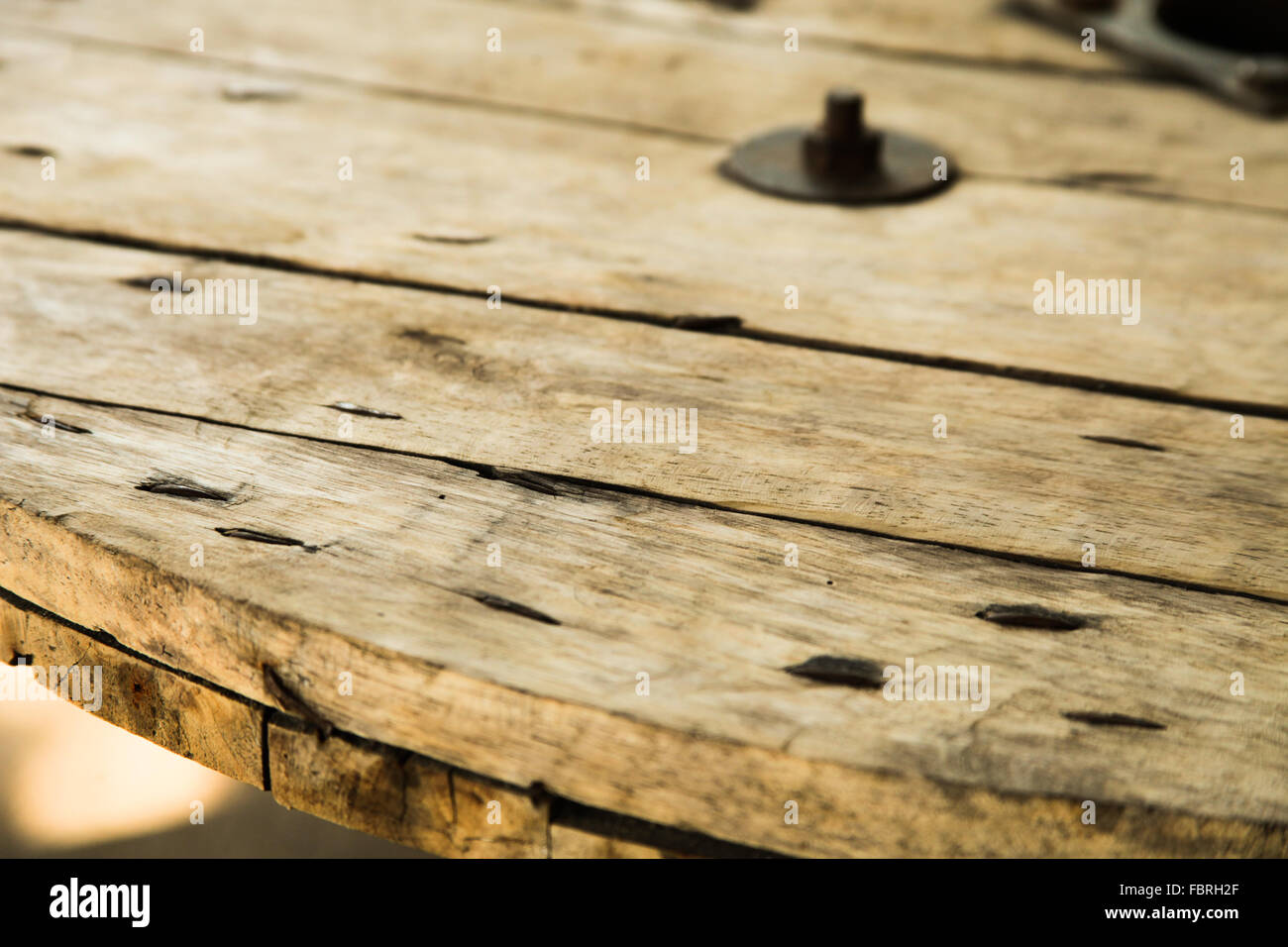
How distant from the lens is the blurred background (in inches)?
→ 74.0

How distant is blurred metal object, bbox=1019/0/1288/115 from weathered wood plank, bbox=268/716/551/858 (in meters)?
1.19

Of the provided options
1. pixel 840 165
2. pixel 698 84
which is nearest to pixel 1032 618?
pixel 840 165

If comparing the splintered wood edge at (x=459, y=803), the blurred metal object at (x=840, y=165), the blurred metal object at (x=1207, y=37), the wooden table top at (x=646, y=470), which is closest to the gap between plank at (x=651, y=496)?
the wooden table top at (x=646, y=470)

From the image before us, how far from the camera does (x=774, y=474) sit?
2.53 feet

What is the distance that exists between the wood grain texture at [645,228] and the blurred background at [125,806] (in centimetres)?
102

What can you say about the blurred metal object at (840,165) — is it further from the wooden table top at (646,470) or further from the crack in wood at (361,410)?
the crack in wood at (361,410)

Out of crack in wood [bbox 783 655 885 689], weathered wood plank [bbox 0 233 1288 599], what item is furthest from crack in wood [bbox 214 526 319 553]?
crack in wood [bbox 783 655 885 689]

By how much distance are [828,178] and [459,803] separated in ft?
2.55

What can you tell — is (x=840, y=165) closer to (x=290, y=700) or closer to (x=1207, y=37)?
(x=1207, y=37)

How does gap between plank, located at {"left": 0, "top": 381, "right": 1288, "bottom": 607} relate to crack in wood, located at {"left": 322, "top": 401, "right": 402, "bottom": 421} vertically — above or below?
below

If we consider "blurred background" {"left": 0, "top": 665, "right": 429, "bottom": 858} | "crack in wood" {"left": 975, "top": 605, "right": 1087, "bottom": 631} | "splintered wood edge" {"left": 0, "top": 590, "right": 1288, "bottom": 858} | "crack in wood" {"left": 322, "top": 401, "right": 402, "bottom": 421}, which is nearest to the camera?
"splintered wood edge" {"left": 0, "top": 590, "right": 1288, "bottom": 858}

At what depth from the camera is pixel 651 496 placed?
0.75 meters

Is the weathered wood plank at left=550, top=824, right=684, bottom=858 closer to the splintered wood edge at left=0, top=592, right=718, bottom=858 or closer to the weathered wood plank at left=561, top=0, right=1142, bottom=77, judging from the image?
the splintered wood edge at left=0, top=592, right=718, bottom=858
